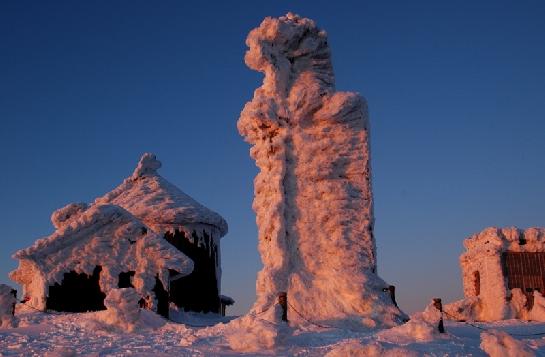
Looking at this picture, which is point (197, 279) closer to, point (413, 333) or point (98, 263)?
point (98, 263)

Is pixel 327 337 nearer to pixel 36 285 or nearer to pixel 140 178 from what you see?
pixel 36 285

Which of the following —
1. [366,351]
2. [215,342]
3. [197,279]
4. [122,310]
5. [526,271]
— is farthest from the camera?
[197,279]

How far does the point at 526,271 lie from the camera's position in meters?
23.8

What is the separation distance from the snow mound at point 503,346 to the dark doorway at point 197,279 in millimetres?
16512

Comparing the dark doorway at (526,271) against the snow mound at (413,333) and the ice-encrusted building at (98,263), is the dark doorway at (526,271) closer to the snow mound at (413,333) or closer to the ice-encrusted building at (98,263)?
the snow mound at (413,333)

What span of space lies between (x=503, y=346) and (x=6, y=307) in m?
11.5

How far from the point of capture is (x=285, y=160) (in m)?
17.1

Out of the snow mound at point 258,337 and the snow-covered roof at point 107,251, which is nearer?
the snow mound at point 258,337

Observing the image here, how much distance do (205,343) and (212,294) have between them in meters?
15.7

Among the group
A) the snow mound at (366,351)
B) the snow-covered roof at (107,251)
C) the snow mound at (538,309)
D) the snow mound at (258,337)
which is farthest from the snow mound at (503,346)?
the snow mound at (538,309)

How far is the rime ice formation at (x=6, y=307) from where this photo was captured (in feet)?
48.3

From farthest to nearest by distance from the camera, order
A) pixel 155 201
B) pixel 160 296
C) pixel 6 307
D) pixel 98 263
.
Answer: pixel 155 201
pixel 160 296
pixel 98 263
pixel 6 307

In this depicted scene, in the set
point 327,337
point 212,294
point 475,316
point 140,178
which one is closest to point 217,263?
point 212,294

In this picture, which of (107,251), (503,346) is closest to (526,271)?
(503,346)
